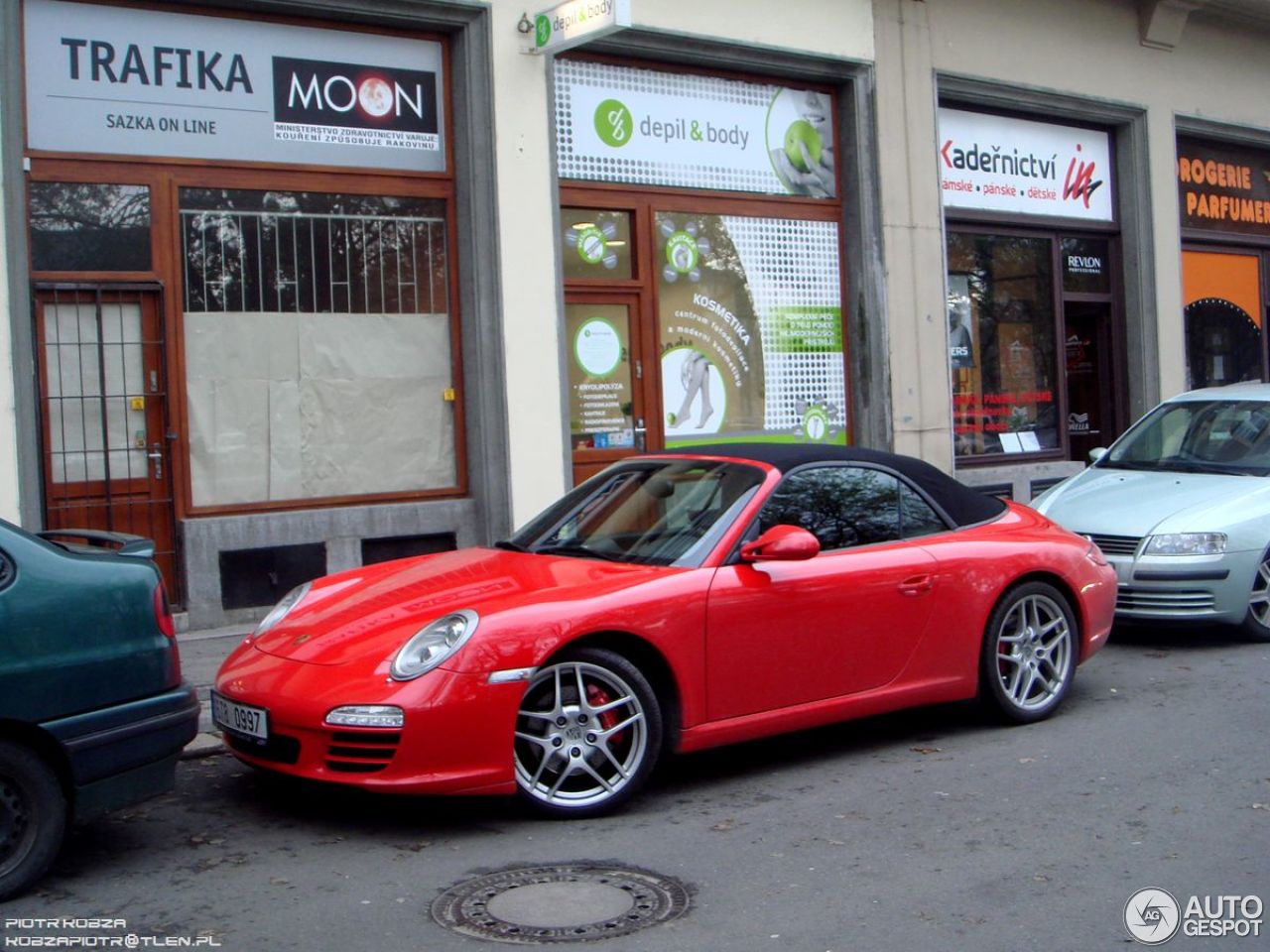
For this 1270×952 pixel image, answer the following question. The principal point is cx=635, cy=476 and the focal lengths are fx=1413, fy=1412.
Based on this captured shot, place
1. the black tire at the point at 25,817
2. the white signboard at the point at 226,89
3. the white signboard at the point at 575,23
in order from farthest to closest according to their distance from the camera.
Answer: the white signboard at the point at 575,23, the white signboard at the point at 226,89, the black tire at the point at 25,817

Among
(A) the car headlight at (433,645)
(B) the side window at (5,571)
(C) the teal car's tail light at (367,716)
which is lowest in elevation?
(C) the teal car's tail light at (367,716)

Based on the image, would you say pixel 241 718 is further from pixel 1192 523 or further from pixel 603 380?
pixel 603 380

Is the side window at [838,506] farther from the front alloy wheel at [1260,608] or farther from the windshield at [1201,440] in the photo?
the windshield at [1201,440]

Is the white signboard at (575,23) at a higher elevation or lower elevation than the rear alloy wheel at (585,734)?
higher

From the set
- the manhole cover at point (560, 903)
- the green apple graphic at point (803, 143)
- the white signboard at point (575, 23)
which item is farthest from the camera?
the green apple graphic at point (803, 143)

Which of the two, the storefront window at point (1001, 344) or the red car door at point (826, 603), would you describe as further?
the storefront window at point (1001, 344)

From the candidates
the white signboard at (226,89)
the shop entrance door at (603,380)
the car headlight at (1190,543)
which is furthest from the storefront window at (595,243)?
the car headlight at (1190,543)

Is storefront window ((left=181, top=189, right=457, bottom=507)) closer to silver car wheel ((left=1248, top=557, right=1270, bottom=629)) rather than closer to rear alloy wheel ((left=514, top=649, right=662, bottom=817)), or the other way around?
rear alloy wheel ((left=514, top=649, right=662, bottom=817))

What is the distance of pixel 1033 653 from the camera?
7.11 metres

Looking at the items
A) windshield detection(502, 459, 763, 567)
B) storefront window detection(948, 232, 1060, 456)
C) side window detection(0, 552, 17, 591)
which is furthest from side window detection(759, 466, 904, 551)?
storefront window detection(948, 232, 1060, 456)

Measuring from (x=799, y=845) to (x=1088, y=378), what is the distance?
13277mm

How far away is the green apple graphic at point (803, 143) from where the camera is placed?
44.4 feet

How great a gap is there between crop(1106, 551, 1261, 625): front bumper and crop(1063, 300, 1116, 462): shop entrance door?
8.08 m

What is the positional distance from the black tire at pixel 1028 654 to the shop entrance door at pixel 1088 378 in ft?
33.2
